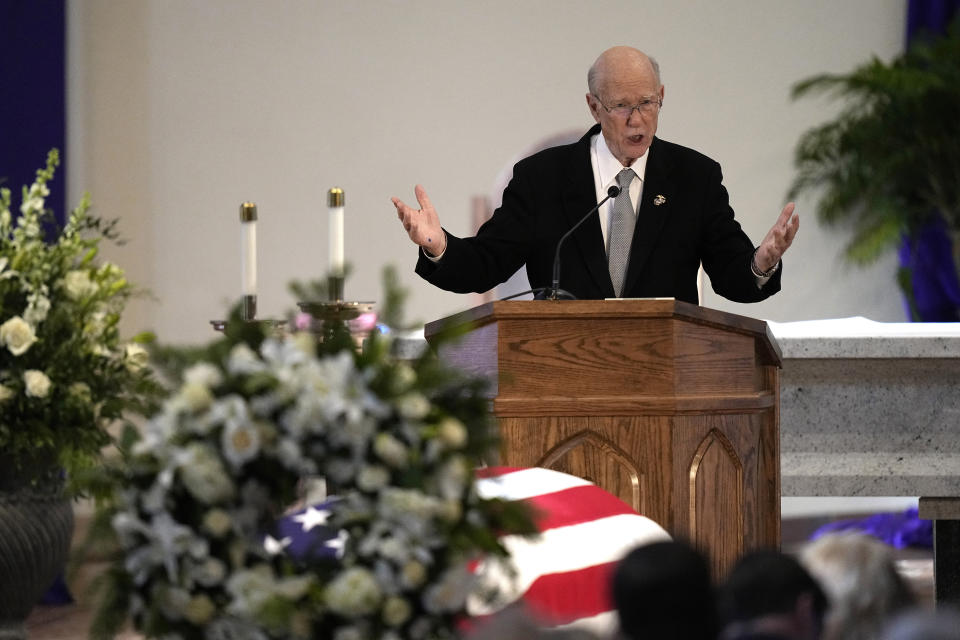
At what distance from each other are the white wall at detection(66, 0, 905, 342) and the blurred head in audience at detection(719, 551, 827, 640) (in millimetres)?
5846

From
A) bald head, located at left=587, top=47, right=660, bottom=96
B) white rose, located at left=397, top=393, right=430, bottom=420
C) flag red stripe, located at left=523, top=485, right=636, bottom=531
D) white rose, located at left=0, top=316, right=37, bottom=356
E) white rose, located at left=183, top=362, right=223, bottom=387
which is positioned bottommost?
flag red stripe, located at left=523, top=485, right=636, bottom=531

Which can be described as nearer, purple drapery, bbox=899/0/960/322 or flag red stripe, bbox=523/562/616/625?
flag red stripe, bbox=523/562/616/625

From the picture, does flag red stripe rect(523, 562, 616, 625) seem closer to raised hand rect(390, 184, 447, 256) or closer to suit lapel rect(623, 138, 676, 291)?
raised hand rect(390, 184, 447, 256)

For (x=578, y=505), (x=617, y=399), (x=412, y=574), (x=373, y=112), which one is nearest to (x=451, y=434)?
(x=412, y=574)

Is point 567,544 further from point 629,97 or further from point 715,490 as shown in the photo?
point 629,97

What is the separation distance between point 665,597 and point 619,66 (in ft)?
7.98

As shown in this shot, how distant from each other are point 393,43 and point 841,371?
12.9 ft

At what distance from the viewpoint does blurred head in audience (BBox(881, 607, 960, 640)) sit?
1058 mm

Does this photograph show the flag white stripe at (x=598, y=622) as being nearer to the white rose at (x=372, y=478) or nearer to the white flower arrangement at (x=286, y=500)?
the white flower arrangement at (x=286, y=500)

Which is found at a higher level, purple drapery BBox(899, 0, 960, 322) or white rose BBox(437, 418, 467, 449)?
purple drapery BBox(899, 0, 960, 322)

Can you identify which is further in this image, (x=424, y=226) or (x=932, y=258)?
(x=932, y=258)

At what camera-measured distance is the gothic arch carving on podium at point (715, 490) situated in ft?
8.60

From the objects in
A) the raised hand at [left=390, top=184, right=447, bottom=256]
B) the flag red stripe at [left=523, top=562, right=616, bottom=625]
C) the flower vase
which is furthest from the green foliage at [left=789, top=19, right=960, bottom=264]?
the flag red stripe at [left=523, top=562, right=616, bottom=625]

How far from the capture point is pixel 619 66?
11.2ft
